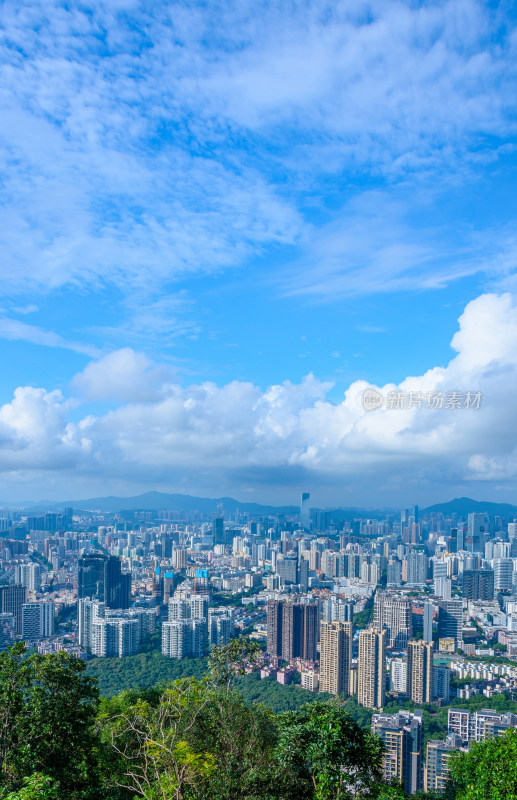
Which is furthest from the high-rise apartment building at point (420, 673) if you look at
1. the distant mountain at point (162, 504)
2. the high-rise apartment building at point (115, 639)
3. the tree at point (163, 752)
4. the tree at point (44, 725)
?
the distant mountain at point (162, 504)

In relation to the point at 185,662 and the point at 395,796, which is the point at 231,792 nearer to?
the point at 395,796

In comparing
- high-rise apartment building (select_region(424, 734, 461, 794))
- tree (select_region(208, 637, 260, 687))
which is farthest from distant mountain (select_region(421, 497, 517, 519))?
tree (select_region(208, 637, 260, 687))

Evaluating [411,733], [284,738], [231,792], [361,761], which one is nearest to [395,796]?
→ [361,761]

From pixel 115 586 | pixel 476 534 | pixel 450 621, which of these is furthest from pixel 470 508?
pixel 115 586

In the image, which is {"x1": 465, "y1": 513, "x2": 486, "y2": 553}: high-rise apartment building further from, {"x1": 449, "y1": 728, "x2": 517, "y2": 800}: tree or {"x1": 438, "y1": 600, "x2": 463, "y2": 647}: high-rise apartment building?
{"x1": 449, "y1": 728, "x2": 517, "y2": 800}: tree

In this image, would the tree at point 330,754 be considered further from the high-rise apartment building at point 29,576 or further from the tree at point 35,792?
the high-rise apartment building at point 29,576
